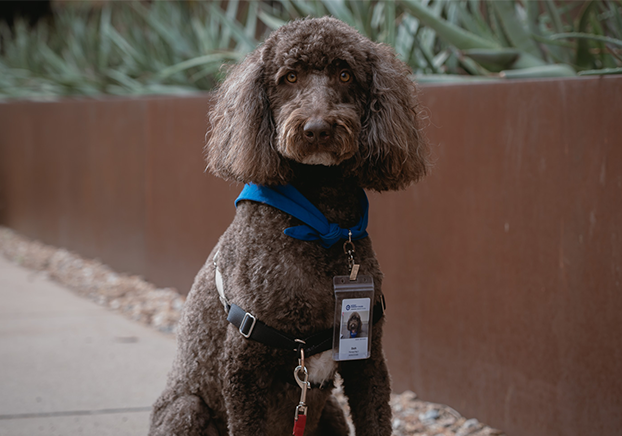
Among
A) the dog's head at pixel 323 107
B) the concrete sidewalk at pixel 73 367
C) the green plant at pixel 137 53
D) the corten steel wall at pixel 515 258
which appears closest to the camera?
the dog's head at pixel 323 107

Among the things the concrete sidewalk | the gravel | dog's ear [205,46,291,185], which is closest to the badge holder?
dog's ear [205,46,291,185]

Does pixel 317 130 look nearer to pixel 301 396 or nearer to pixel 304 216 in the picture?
pixel 304 216

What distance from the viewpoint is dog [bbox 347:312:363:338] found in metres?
2.12

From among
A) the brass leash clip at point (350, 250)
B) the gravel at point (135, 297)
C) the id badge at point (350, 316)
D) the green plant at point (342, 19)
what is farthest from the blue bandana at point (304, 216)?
the gravel at point (135, 297)

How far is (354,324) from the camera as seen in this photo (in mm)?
2135

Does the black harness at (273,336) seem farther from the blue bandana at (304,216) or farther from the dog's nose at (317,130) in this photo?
the dog's nose at (317,130)

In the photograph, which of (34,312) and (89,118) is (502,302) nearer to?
(34,312)

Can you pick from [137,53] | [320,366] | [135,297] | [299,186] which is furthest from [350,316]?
[137,53]

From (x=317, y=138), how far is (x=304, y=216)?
0.33 meters

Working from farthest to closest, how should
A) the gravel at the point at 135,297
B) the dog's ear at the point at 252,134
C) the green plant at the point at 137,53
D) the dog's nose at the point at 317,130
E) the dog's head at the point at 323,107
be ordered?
the green plant at the point at 137,53 → the gravel at the point at 135,297 → the dog's ear at the point at 252,134 → the dog's head at the point at 323,107 → the dog's nose at the point at 317,130

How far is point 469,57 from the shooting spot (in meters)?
3.62

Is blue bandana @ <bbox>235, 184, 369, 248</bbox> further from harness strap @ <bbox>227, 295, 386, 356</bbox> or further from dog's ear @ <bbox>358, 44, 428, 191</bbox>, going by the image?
harness strap @ <bbox>227, 295, 386, 356</bbox>

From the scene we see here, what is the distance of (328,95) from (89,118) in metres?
5.76

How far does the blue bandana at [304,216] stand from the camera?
6.98ft
